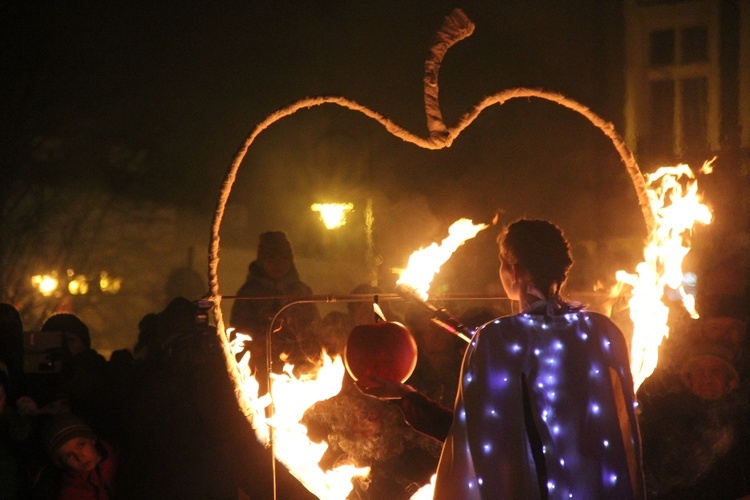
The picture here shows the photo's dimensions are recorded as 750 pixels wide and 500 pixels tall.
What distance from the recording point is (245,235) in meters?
9.81

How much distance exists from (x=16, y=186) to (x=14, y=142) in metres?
0.58

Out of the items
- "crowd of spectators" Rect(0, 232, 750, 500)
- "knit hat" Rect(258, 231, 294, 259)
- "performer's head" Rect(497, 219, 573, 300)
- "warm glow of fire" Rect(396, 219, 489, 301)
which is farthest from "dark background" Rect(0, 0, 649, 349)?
"performer's head" Rect(497, 219, 573, 300)

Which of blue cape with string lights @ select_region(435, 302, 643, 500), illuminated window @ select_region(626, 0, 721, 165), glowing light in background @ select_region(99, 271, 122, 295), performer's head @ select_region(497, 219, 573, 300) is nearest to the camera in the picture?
blue cape with string lights @ select_region(435, 302, 643, 500)

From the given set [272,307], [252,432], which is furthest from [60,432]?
[272,307]

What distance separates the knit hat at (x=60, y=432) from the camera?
5.04m

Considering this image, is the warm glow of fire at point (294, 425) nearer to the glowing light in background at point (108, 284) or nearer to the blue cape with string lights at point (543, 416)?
the blue cape with string lights at point (543, 416)

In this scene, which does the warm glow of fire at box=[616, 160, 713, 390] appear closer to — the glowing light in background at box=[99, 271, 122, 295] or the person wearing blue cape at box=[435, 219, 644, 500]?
the person wearing blue cape at box=[435, 219, 644, 500]

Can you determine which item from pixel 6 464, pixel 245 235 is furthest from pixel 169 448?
pixel 245 235

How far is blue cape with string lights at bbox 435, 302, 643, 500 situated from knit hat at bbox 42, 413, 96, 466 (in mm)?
2691

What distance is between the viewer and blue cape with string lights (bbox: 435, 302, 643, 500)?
10.9 feet

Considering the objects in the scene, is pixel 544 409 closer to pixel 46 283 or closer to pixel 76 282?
pixel 76 282

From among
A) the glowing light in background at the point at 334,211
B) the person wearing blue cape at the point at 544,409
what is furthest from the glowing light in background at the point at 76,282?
the person wearing blue cape at the point at 544,409

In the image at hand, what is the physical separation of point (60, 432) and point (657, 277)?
374 cm

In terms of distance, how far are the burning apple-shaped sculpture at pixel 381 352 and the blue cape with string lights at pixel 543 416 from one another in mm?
687
